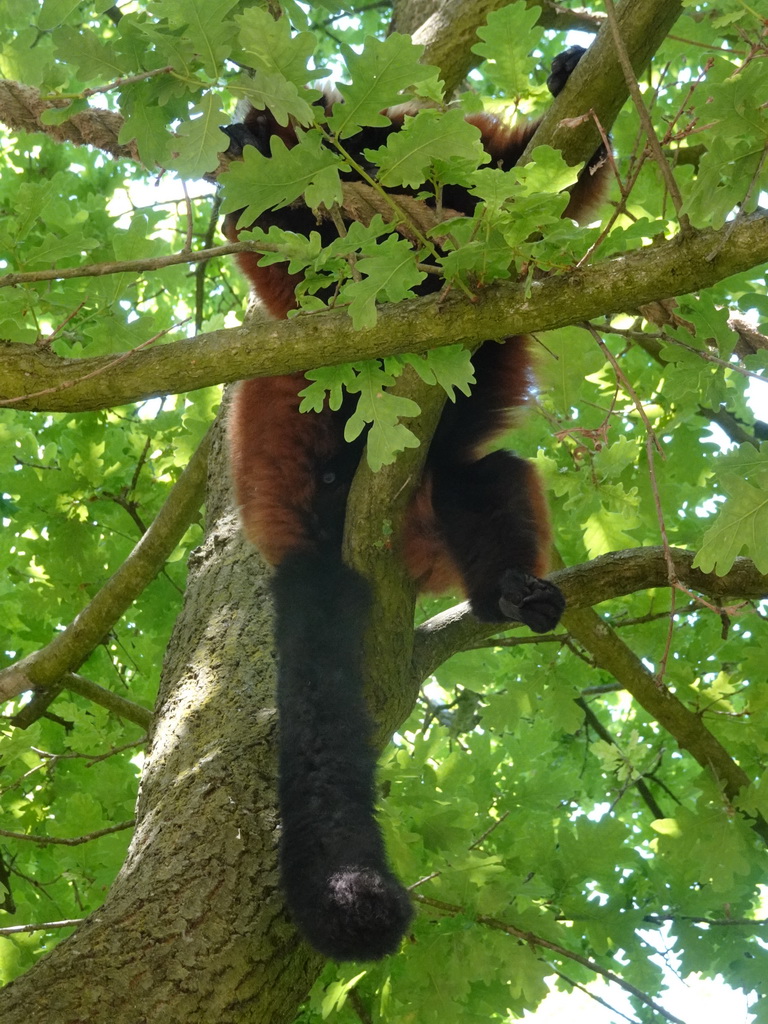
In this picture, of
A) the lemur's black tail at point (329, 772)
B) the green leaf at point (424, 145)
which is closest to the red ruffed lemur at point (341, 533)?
the lemur's black tail at point (329, 772)

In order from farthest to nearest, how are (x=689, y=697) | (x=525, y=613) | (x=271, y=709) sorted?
(x=689, y=697), (x=525, y=613), (x=271, y=709)

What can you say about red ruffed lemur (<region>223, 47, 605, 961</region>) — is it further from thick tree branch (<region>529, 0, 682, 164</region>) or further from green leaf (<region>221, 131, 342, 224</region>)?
green leaf (<region>221, 131, 342, 224</region>)

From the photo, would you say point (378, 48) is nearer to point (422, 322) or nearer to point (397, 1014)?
point (422, 322)

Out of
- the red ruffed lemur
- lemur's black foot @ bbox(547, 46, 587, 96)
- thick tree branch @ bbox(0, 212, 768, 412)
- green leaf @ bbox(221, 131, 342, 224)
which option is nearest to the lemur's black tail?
the red ruffed lemur

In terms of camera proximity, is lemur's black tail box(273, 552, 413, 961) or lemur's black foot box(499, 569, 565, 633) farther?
lemur's black foot box(499, 569, 565, 633)

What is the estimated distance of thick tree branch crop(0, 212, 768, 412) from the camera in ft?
7.06

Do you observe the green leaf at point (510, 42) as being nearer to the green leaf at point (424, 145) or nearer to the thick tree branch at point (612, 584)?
the green leaf at point (424, 145)

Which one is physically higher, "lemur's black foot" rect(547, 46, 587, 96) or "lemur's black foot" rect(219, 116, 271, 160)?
"lemur's black foot" rect(219, 116, 271, 160)

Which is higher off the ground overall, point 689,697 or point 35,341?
point 35,341

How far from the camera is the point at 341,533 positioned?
3.68 m

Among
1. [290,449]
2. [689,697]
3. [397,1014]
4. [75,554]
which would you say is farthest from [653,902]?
[75,554]

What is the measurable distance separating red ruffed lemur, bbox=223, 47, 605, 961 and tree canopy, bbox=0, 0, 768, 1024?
129 millimetres

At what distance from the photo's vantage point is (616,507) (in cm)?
342

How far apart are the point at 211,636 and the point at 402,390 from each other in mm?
1084
